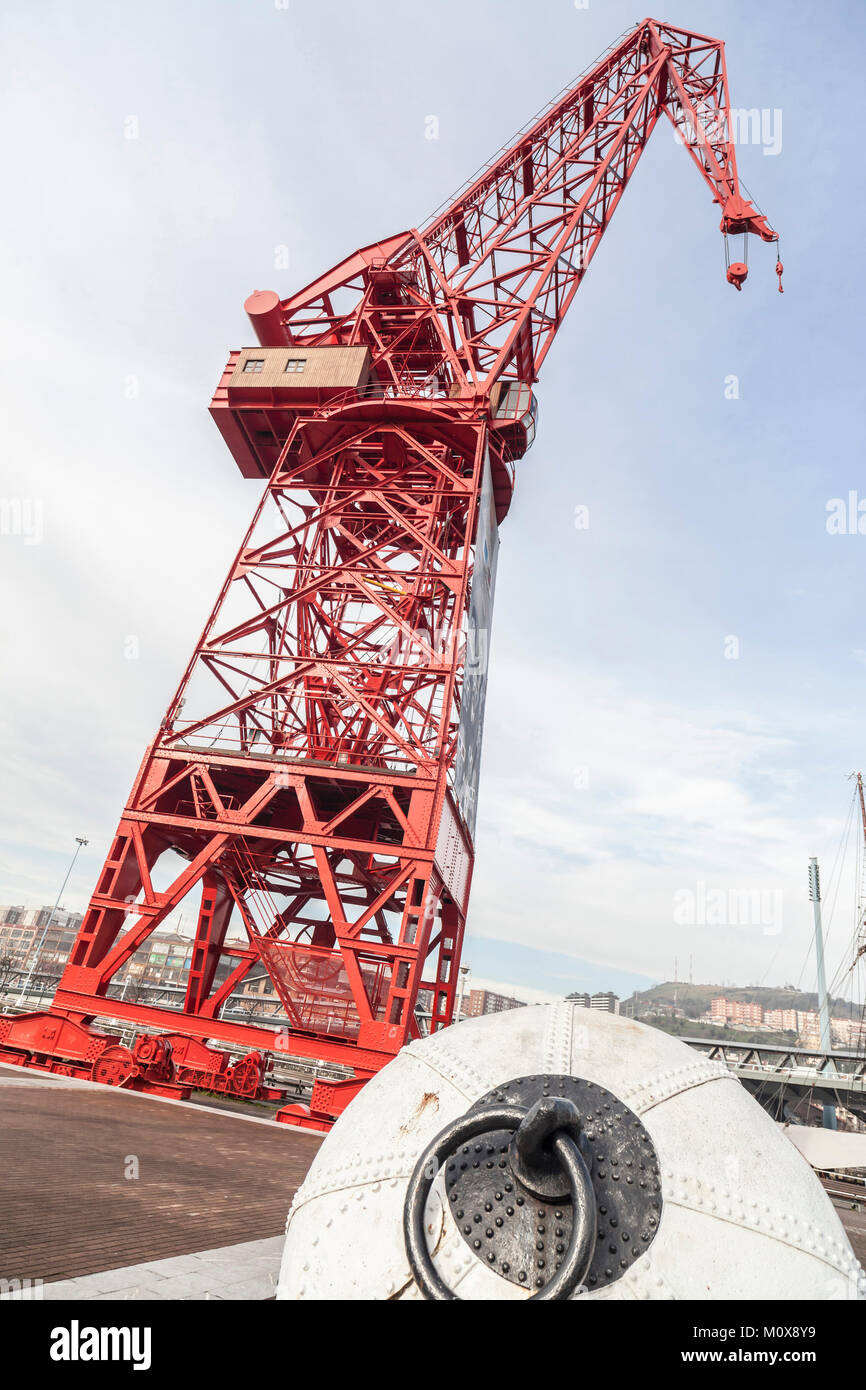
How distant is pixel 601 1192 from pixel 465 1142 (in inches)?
19.9

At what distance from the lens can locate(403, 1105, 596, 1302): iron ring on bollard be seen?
87.2 inches

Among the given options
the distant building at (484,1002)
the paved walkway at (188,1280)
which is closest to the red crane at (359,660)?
the paved walkway at (188,1280)

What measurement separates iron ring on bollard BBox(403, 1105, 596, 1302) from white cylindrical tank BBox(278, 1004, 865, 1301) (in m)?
0.13

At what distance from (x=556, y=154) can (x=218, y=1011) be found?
3393 centimetres

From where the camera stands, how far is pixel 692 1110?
9.74 ft

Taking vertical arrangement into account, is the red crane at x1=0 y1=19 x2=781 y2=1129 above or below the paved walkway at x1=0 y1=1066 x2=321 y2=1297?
above

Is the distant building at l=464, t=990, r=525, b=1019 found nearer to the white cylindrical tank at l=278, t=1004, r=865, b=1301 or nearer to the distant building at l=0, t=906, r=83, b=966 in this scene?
the distant building at l=0, t=906, r=83, b=966

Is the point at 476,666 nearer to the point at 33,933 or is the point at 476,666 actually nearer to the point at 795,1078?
the point at 795,1078

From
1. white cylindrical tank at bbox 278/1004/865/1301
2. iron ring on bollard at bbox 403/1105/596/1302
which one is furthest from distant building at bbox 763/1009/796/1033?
iron ring on bollard at bbox 403/1105/596/1302

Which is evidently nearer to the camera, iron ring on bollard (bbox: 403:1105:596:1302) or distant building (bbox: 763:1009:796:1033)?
iron ring on bollard (bbox: 403:1105:596:1302)

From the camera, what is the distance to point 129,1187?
283 inches
